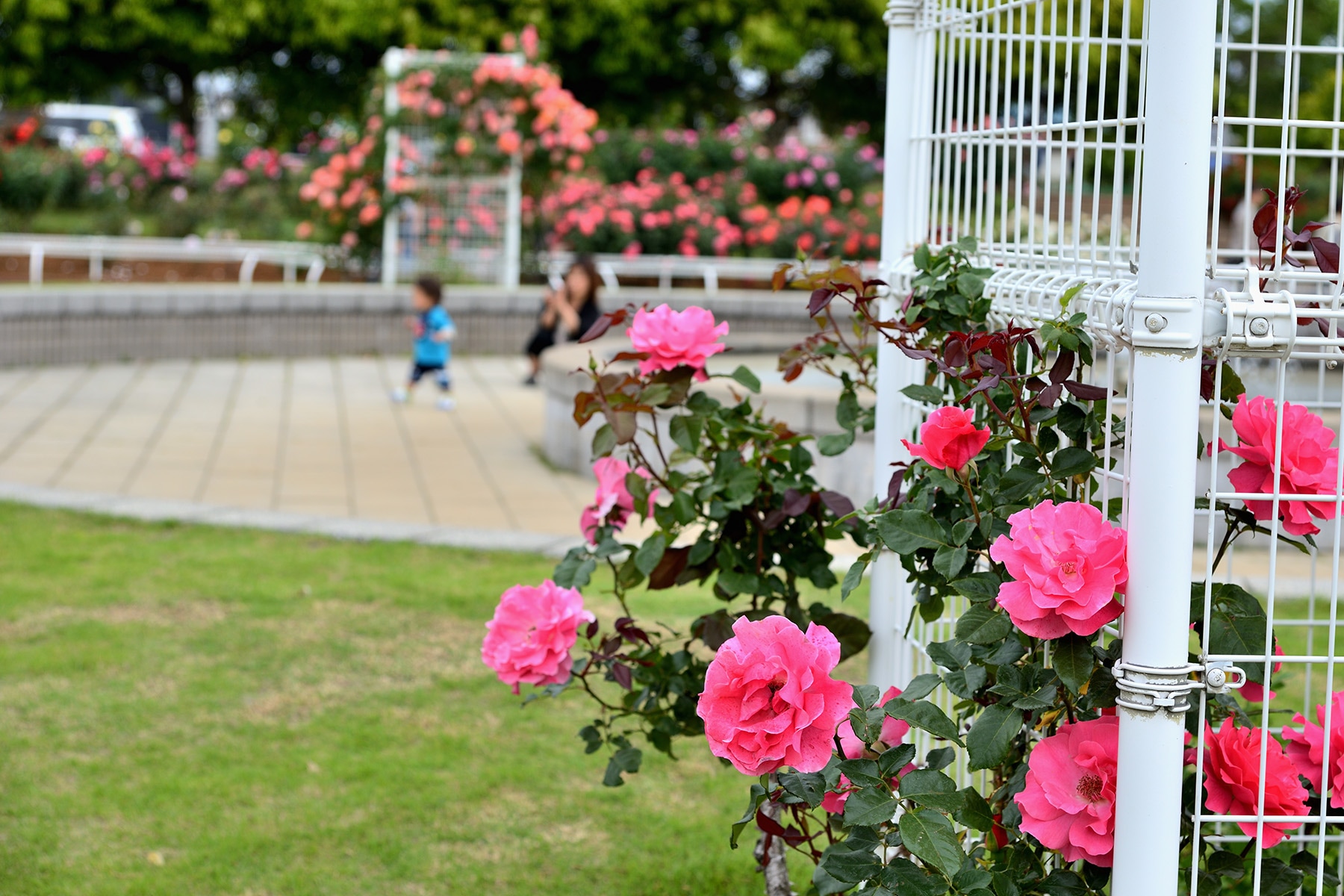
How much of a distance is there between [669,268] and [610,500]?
33.5ft

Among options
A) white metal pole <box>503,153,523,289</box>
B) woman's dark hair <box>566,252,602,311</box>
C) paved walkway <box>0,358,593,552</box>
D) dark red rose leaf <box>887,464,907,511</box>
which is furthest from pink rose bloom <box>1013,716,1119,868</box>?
white metal pole <box>503,153,523,289</box>

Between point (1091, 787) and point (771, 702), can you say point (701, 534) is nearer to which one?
point (771, 702)

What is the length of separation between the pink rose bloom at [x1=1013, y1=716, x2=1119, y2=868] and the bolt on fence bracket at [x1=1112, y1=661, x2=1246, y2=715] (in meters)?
0.08

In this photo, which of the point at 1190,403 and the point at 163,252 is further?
the point at 163,252

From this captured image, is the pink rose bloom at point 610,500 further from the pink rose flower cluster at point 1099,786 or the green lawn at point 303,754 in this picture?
the pink rose flower cluster at point 1099,786

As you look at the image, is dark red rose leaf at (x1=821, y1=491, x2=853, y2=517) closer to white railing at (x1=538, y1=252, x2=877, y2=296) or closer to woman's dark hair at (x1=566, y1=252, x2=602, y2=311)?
woman's dark hair at (x1=566, y1=252, x2=602, y2=311)

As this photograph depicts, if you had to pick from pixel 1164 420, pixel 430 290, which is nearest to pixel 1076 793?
pixel 1164 420

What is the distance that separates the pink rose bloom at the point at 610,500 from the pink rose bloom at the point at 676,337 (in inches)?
8.8

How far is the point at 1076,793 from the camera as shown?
4.62 ft

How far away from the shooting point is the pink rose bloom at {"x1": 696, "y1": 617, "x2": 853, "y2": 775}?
1.46 m

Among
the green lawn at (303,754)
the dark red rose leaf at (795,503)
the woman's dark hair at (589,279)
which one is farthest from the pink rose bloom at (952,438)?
the woman's dark hair at (589,279)

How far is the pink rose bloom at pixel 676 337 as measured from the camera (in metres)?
2.09

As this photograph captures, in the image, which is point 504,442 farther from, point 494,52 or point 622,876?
point 494,52

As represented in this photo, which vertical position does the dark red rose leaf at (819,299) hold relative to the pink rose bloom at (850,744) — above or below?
above
